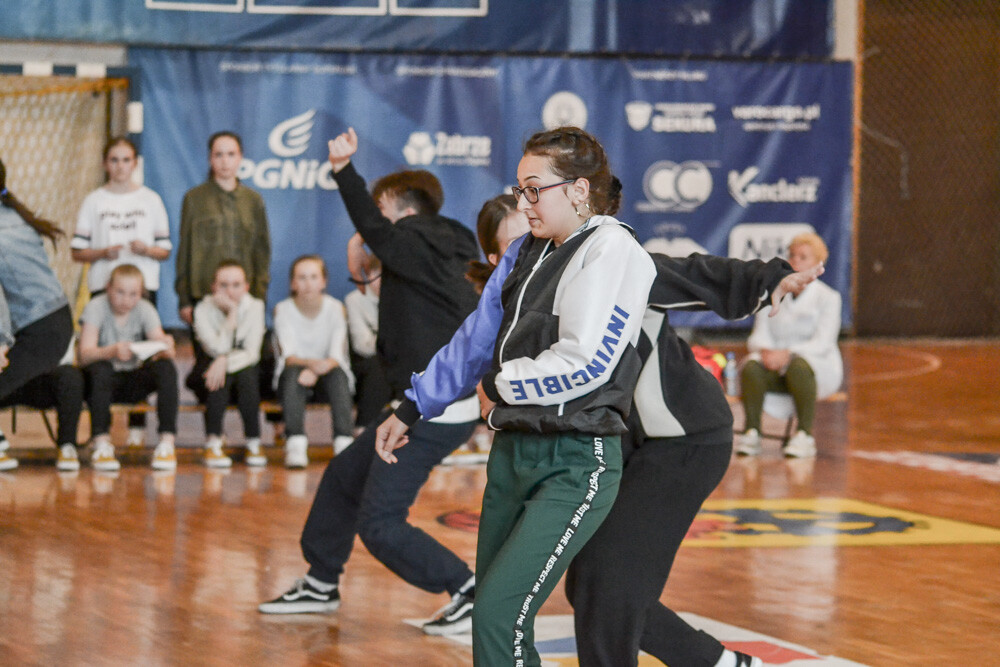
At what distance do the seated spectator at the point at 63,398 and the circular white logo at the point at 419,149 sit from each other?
686cm

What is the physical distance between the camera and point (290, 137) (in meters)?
14.4

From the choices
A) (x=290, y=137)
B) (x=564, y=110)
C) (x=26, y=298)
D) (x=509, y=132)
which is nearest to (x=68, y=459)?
(x=26, y=298)

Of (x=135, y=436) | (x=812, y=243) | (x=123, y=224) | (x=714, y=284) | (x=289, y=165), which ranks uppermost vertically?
(x=289, y=165)

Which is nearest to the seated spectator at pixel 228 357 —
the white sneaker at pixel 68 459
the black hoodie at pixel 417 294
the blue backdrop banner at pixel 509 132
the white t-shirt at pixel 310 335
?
the white t-shirt at pixel 310 335

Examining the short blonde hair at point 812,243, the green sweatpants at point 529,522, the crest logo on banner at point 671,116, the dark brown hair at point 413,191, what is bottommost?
the green sweatpants at point 529,522

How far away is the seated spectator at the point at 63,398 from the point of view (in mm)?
8156

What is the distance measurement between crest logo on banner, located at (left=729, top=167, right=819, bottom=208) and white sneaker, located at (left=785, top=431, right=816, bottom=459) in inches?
279

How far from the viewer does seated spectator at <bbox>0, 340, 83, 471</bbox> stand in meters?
8.16

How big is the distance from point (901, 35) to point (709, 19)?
288cm

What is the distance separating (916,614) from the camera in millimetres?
4992

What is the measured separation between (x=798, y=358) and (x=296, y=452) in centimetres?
333

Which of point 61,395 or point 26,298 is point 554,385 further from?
point 61,395

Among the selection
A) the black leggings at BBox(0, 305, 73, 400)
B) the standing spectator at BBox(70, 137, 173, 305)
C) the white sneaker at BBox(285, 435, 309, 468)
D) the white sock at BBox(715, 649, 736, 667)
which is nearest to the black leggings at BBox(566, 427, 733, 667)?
the white sock at BBox(715, 649, 736, 667)

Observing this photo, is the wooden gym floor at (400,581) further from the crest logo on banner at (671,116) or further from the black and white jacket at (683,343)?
the crest logo on banner at (671,116)
